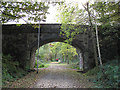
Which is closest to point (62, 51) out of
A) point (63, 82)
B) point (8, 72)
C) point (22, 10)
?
point (8, 72)

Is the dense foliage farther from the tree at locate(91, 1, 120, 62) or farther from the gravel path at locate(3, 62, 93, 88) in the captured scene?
the gravel path at locate(3, 62, 93, 88)

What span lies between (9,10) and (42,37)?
7.93m

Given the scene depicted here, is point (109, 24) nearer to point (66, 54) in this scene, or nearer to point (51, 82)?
point (51, 82)

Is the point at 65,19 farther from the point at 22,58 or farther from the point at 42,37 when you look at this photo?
the point at 22,58

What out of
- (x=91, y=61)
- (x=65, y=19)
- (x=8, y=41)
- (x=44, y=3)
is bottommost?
(x=91, y=61)

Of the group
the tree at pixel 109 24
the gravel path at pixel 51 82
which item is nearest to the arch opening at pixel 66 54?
the tree at pixel 109 24

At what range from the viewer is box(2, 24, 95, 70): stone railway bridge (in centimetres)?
1217

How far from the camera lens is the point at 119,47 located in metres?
9.33

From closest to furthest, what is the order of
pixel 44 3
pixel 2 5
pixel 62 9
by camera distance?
pixel 2 5
pixel 44 3
pixel 62 9

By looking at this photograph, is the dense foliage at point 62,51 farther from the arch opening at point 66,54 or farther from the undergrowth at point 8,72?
the undergrowth at point 8,72

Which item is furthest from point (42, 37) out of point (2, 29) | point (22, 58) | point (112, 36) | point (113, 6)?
point (113, 6)

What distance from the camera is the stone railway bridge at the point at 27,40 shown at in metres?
12.2

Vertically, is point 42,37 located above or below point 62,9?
below

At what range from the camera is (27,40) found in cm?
1246
